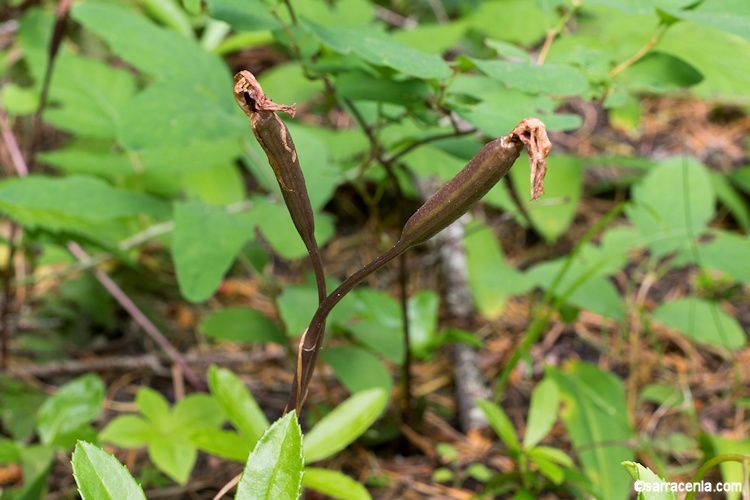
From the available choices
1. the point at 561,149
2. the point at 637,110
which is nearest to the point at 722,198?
the point at 637,110

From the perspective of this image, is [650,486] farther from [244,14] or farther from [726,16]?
[244,14]

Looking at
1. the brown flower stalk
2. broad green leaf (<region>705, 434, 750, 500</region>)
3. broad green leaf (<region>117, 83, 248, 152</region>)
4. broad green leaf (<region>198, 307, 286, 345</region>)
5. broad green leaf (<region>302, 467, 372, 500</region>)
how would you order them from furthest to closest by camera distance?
broad green leaf (<region>198, 307, 286, 345</region>) < broad green leaf (<region>705, 434, 750, 500</region>) < broad green leaf (<region>117, 83, 248, 152</region>) < broad green leaf (<region>302, 467, 372, 500</region>) < the brown flower stalk

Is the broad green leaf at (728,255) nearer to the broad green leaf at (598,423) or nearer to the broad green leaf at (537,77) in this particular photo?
the broad green leaf at (598,423)

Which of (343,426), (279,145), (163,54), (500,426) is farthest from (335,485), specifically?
(163,54)

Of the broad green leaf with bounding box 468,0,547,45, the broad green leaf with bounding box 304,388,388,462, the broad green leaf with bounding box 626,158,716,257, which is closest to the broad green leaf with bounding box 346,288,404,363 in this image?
the broad green leaf with bounding box 304,388,388,462

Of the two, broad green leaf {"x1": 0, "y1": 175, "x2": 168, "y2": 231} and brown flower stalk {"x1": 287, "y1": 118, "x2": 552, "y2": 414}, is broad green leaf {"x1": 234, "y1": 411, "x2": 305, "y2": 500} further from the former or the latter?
broad green leaf {"x1": 0, "y1": 175, "x2": 168, "y2": 231}

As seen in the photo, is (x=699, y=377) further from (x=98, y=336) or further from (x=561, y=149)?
(x=98, y=336)
